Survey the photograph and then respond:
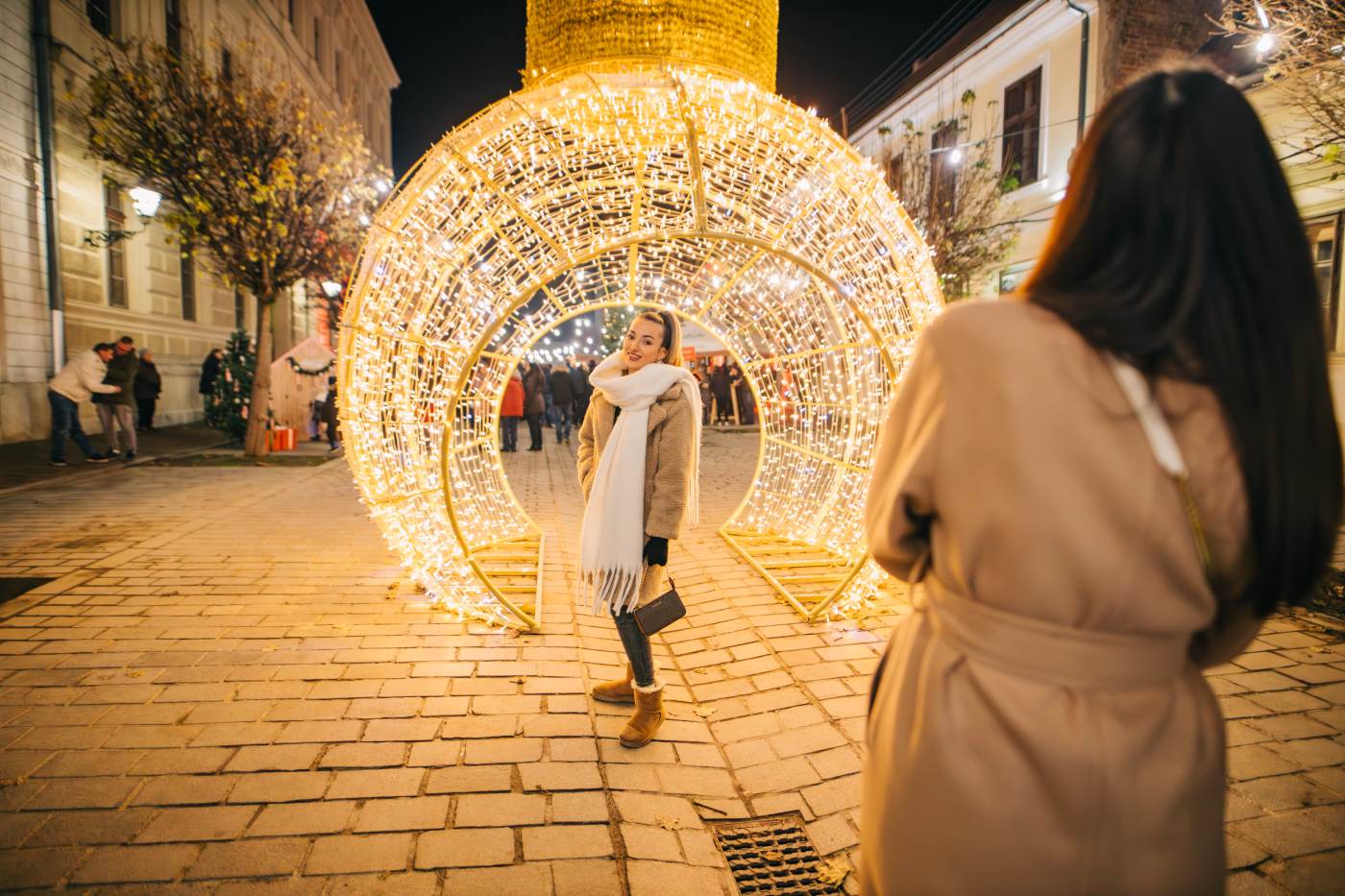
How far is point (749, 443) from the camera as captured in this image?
1545 centimetres

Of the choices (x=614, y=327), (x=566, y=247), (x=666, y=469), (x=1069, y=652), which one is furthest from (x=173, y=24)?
(x=1069, y=652)

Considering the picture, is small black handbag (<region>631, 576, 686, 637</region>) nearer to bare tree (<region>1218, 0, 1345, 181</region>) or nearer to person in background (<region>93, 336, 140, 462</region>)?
bare tree (<region>1218, 0, 1345, 181</region>)

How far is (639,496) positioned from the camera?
3217 millimetres

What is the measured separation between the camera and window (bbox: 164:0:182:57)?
52.5 ft

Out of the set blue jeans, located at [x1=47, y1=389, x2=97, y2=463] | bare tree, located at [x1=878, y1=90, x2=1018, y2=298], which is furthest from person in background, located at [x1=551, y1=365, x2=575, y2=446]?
blue jeans, located at [x1=47, y1=389, x2=97, y2=463]

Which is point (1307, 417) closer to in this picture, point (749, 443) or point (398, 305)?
point (398, 305)

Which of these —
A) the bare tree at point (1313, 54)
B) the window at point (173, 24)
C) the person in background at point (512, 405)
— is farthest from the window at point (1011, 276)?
the window at point (173, 24)

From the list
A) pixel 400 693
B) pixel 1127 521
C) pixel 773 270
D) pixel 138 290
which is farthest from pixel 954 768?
pixel 138 290

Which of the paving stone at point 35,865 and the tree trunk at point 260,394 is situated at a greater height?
the tree trunk at point 260,394

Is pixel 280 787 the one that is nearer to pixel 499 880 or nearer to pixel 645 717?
pixel 499 880

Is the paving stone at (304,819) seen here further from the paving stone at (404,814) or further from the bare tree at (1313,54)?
the bare tree at (1313,54)

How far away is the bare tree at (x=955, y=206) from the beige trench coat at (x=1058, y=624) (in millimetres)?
12903

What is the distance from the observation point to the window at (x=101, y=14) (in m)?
13.5

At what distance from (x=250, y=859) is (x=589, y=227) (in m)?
4.28
